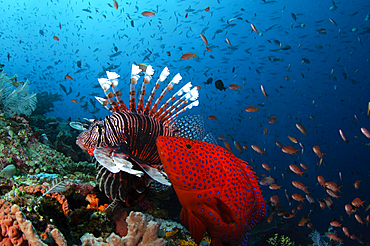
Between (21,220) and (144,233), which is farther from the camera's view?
(144,233)

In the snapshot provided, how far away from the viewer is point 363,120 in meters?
41.7

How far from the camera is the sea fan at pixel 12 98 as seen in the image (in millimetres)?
4371

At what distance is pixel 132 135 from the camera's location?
96.0 inches

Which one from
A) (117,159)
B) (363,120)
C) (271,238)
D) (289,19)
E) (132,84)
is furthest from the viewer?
(363,120)

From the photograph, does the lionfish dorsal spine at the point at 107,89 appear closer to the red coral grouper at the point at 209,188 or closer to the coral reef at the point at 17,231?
the red coral grouper at the point at 209,188

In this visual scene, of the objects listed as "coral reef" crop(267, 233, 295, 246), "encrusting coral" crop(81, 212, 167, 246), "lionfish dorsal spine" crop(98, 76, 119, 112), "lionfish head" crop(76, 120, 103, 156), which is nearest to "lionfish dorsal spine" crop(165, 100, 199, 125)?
"lionfish dorsal spine" crop(98, 76, 119, 112)

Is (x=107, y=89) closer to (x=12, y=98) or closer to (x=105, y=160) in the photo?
(x=105, y=160)

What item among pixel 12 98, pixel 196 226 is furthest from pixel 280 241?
pixel 12 98

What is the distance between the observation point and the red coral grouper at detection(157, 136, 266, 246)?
1.42m

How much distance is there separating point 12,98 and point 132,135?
4232 millimetres

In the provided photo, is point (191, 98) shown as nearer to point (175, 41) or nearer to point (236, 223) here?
point (236, 223)

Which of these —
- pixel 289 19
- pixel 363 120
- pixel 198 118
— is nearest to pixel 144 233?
pixel 198 118

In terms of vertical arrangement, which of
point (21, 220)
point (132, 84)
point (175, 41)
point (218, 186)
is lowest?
point (175, 41)

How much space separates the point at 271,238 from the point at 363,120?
169 feet
